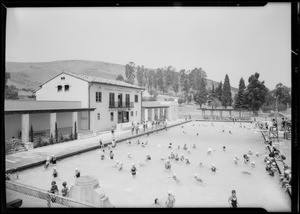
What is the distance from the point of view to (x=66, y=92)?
468 inches

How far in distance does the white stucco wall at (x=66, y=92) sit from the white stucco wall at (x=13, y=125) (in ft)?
9.27

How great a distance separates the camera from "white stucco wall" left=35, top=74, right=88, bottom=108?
38.8ft

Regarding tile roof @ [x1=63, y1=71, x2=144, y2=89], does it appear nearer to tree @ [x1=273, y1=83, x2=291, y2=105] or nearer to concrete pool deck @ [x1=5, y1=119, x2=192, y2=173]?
concrete pool deck @ [x1=5, y1=119, x2=192, y2=173]

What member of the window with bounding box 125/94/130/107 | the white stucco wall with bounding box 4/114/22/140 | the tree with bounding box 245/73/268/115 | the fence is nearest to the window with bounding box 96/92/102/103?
the window with bounding box 125/94/130/107

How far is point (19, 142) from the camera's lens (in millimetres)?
8391

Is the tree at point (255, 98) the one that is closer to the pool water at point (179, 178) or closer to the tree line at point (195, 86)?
the tree line at point (195, 86)

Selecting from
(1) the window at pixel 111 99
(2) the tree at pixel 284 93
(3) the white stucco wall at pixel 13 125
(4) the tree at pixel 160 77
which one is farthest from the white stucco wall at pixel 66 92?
(2) the tree at pixel 284 93

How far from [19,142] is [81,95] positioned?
4646mm

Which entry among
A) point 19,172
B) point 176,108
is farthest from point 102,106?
point 176,108

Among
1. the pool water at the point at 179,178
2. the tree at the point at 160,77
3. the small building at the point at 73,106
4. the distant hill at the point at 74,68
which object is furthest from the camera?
the distant hill at the point at 74,68

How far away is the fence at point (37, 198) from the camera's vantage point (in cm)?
399

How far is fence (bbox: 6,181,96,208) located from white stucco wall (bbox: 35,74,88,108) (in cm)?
780

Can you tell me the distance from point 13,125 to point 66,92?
3.54m

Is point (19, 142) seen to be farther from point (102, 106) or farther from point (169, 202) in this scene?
point (169, 202)
